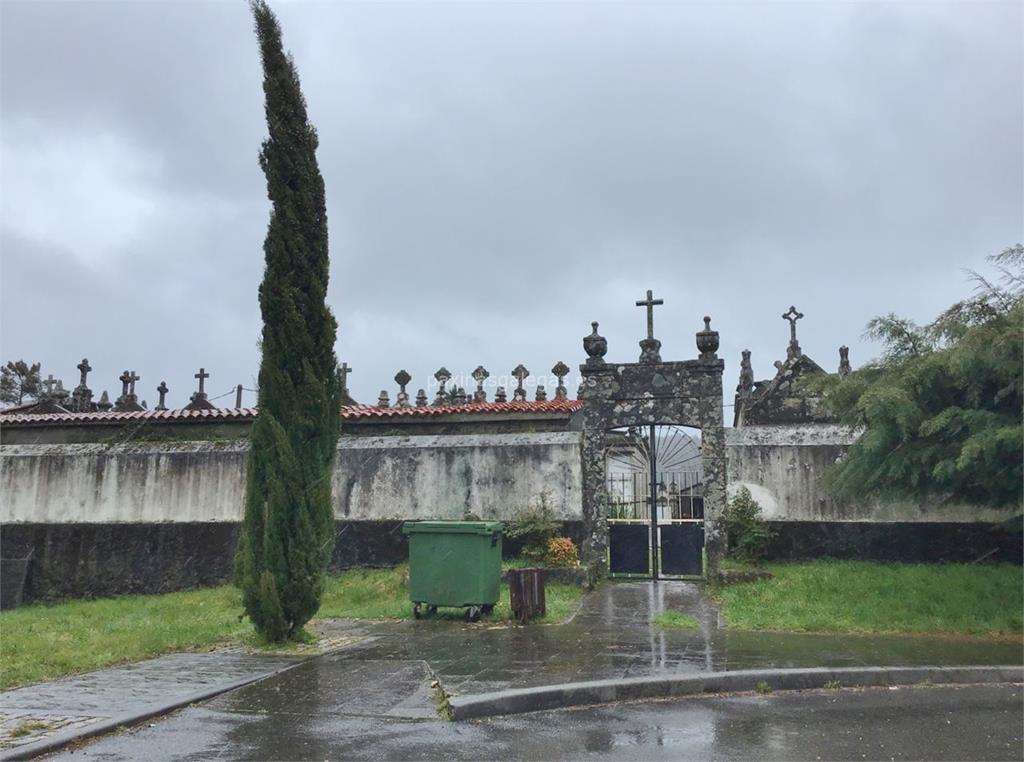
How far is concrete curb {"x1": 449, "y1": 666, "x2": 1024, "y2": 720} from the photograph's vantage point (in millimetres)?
6598

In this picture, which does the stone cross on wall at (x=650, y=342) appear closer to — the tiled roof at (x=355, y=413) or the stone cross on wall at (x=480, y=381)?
the tiled roof at (x=355, y=413)

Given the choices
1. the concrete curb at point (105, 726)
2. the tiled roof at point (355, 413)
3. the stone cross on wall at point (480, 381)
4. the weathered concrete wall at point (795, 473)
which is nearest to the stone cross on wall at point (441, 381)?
the stone cross on wall at point (480, 381)

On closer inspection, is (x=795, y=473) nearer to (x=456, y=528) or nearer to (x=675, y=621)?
(x=675, y=621)

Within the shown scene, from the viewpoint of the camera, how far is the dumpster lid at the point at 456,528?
36.2ft

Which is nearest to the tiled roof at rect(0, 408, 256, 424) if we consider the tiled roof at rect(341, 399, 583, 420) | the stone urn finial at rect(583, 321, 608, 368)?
the tiled roof at rect(341, 399, 583, 420)

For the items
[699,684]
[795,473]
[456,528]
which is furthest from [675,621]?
[795,473]

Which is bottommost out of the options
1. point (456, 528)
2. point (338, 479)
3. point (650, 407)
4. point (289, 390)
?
point (456, 528)

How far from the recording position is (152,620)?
11875mm

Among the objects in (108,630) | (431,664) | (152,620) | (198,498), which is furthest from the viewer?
(198,498)

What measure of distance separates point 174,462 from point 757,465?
11.0 m

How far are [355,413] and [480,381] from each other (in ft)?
35.2

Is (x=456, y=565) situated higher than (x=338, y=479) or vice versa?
(x=338, y=479)

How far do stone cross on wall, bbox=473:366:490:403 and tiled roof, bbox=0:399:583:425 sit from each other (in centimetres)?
867

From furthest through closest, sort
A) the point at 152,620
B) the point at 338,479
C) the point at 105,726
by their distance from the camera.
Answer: the point at 338,479, the point at 152,620, the point at 105,726
